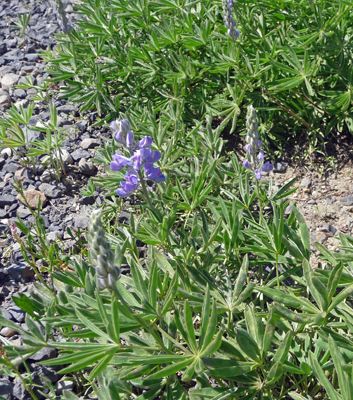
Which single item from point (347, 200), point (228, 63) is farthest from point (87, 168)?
point (347, 200)

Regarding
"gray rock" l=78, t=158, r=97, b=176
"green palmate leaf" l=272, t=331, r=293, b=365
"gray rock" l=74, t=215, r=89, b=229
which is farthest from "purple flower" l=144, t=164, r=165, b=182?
"gray rock" l=78, t=158, r=97, b=176

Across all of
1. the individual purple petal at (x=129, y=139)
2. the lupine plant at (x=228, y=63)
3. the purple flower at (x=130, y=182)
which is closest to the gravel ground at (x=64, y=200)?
the lupine plant at (x=228, y=63)

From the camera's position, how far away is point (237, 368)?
1.66 m

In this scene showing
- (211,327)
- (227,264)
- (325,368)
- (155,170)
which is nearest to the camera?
(211,327)

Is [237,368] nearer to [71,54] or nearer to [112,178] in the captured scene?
[112,178]

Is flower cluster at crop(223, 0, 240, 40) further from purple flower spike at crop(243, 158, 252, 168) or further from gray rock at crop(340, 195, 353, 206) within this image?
gray rock at crop(340, 195, 353, 206)

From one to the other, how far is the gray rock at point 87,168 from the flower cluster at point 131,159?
168cm

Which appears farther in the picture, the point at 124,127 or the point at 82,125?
the point at 82,125

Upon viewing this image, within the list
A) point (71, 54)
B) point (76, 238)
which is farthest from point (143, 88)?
point (76, 238)

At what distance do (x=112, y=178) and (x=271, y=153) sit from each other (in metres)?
1.45

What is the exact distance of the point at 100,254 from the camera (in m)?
1.44

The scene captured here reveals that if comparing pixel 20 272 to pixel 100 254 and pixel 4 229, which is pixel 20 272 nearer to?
pixel 4 229

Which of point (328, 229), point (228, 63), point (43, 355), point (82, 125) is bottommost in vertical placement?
point (328, 229)

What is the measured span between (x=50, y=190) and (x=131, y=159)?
1708mm
